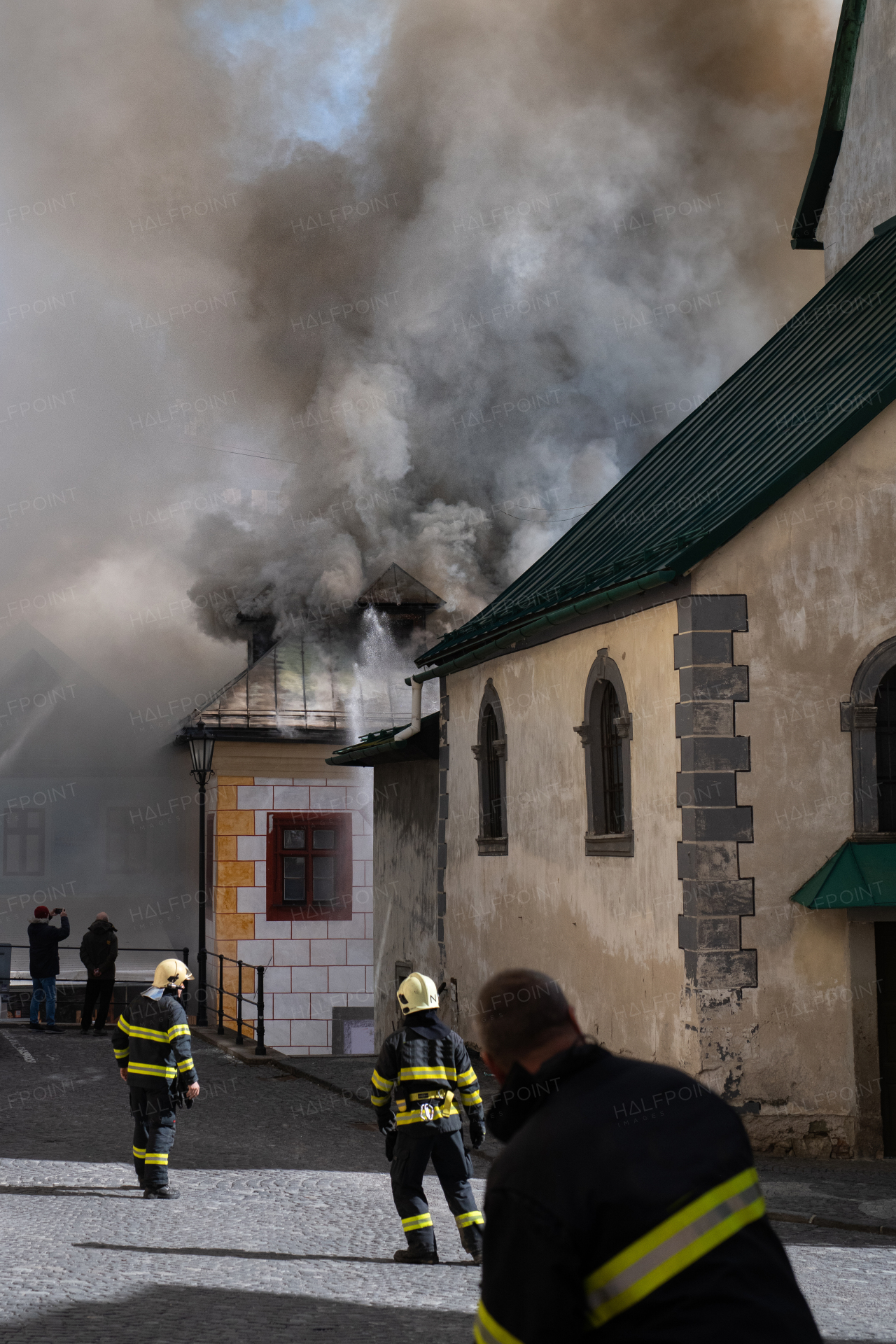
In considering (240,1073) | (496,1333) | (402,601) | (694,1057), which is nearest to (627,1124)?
(496,1333)

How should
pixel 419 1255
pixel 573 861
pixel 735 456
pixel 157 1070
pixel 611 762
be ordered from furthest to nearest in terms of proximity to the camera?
pixel 573 861 → pixel 735 456 → pixel 611 762 → pixel 157 1070 → pixel 419 1255

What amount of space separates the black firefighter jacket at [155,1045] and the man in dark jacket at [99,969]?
10.4 metres

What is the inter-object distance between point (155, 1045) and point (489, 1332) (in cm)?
738

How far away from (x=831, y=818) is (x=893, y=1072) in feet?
6.35

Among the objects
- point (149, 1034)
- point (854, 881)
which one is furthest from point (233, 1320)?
point (854, 881)

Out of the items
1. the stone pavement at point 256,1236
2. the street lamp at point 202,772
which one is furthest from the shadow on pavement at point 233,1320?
the street lamp at point 202,772

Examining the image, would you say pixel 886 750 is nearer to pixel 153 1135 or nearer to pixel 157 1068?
Result: pixel 157 1068

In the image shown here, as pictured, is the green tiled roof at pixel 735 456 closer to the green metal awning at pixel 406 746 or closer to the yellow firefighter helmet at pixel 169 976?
the green metal awning at pixel 406 746

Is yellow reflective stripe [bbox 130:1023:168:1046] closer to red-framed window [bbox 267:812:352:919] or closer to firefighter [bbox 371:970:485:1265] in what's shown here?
firefighter [bbox 371:970:485:1265]

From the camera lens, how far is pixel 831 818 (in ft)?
36.6

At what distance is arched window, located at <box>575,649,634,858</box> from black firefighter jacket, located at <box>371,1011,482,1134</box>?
203 inches

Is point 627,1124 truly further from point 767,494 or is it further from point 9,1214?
point 767,494

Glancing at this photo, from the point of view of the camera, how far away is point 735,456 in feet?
44.1

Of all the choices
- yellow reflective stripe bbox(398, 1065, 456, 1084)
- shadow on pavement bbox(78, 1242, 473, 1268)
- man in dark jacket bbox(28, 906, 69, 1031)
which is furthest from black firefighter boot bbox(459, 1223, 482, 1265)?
man in dark jacket bbox(28, 906, 69, 1031)
